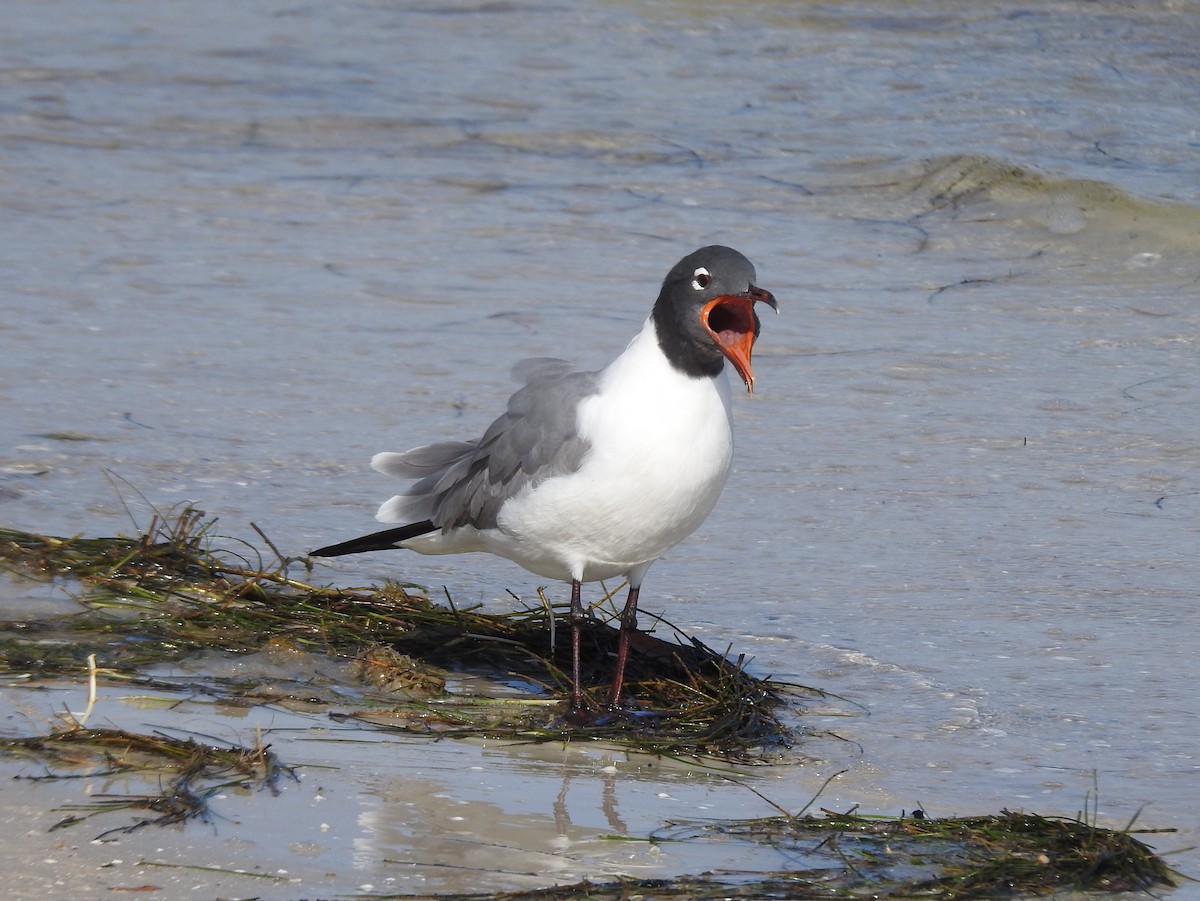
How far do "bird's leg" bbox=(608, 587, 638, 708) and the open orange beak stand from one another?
78cm

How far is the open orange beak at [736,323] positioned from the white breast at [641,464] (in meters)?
0.10

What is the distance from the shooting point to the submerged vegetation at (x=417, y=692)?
343 centimetres

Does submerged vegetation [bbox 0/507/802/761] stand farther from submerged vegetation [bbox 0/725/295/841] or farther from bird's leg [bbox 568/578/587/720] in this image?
submerged vegetation [bbox 0/725/295/841]

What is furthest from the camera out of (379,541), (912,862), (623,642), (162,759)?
(379,541)

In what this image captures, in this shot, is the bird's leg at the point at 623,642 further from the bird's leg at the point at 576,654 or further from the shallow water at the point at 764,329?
the shallow water at the point at 764,329

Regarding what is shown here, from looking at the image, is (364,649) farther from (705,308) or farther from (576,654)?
(705,308)

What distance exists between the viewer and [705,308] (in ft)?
14.1

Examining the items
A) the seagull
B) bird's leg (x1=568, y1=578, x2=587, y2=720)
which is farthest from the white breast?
bird's leg (x1=568, y1=578, x2=587, y2=720)

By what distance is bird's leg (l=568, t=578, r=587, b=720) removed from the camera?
4531mm

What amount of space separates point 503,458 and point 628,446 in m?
0.44

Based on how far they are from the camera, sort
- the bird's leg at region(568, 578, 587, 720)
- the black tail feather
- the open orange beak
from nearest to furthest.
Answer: the open orange beak → the bird's leg at region(568, 578, 587, 720) → the black tail feather

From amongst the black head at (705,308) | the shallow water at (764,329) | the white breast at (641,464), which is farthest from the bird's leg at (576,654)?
Result: the black head at (705,308)

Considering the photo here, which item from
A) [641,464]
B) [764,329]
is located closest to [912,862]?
[641,464]

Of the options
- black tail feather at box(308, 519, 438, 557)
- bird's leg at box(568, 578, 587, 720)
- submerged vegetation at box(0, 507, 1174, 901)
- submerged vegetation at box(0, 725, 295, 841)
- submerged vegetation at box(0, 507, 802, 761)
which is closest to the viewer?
submerged vegetation at box(0, 507, 1174, 901)
